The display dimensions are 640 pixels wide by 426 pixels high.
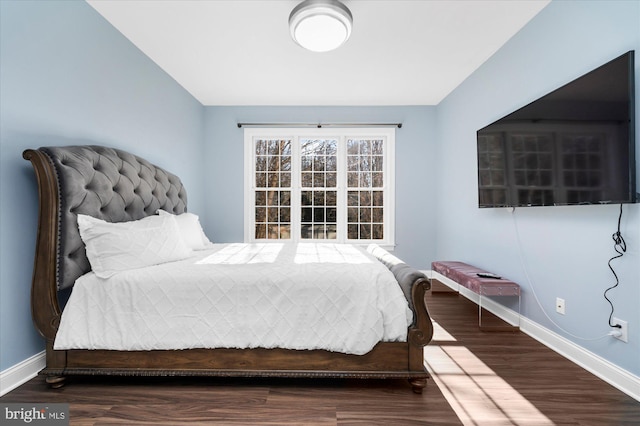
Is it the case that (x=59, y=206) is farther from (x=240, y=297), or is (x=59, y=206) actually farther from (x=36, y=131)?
(x=240, y=297)

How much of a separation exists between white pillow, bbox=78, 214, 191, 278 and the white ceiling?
65.6 inches

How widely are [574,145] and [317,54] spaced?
7.36ft

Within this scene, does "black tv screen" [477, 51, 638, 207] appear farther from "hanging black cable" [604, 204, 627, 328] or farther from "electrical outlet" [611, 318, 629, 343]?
"electrical outlet" [611, 318, 629, 343]

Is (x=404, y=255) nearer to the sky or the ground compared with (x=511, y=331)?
nearer to the sky

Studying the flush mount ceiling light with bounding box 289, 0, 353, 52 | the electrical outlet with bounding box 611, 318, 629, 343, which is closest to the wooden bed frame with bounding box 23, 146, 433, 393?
the electrical outlet with bounding box 611, 318, 629, 343

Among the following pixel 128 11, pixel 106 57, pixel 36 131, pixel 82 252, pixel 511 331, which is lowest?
pixel 511 331

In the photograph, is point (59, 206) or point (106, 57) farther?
point (106, 57)

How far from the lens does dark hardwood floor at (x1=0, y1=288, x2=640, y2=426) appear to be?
4.69ft

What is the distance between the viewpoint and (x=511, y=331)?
248 centimetres

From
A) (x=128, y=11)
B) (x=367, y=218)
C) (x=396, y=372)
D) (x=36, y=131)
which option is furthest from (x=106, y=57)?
(x=367, y=218)

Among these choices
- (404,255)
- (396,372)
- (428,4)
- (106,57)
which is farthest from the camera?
(404,255)

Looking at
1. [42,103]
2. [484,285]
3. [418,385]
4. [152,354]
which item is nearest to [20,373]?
[152,354]

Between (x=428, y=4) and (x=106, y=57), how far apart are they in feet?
8.38

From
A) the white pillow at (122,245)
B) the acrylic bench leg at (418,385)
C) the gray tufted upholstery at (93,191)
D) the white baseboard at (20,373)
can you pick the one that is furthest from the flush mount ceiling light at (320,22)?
the white baseboard at (20,373)
